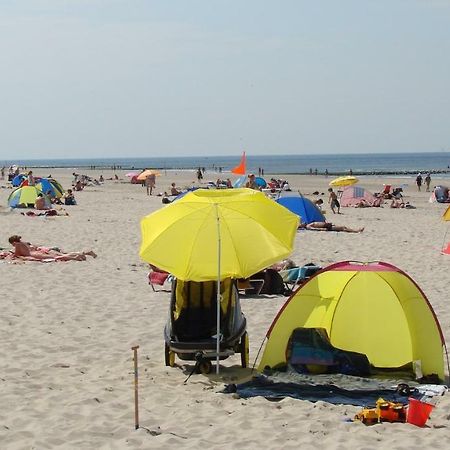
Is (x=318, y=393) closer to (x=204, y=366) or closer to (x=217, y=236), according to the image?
(x=204, y=366)

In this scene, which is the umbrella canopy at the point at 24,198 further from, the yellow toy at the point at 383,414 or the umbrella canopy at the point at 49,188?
the yellow toy at the point at 383,414

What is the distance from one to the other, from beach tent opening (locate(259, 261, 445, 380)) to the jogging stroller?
384 millimetres

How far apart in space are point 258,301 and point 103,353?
138 inches

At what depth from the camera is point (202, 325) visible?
8570mm

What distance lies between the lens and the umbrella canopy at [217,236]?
7.83 metres

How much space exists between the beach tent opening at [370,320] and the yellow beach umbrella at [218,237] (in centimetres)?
61

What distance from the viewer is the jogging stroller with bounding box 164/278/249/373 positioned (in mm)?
8148

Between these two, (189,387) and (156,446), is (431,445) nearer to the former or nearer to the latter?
(156,446)

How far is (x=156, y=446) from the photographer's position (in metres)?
6.03

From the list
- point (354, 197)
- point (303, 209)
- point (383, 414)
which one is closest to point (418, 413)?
point (383, 414)

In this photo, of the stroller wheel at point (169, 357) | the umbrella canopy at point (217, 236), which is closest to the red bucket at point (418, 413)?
the umbrella canopy at point (217, 236)

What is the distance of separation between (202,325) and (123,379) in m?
1.09

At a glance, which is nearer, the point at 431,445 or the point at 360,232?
the point at 431,445

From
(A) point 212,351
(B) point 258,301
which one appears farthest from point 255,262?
(B) point 258,301
